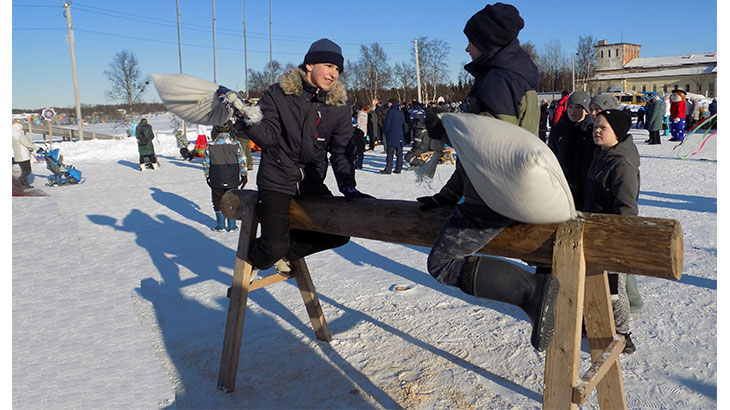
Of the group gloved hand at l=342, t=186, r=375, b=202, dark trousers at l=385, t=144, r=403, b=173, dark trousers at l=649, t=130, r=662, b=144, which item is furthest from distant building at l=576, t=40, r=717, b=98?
gloved hand at l=342, t=186, r=375, b=202

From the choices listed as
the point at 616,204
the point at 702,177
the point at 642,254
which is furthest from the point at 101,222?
the point at 702,177

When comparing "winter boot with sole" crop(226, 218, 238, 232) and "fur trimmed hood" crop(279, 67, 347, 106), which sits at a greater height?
"fur trimmed hood" crop(279, 67, 347, 106)

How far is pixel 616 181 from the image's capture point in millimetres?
3459

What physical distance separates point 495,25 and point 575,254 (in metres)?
1.03

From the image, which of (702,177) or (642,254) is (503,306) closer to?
(642,254)

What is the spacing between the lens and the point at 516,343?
3.59 m

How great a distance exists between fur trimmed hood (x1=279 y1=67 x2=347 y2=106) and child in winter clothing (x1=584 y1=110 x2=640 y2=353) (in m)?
1.78

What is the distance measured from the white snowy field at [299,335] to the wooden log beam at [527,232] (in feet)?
1.72

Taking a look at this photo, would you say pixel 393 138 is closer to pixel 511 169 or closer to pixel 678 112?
pixel 511 169

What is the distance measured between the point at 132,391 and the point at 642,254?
107 inches

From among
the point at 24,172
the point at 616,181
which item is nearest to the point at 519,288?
the point at 616,181

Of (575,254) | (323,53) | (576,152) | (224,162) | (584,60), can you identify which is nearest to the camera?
(575,254)

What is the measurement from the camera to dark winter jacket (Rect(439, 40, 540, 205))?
2.21 m

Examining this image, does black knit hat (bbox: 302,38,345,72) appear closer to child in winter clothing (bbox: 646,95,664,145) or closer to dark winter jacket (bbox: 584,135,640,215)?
dark winter jacket (bbox: 584,135,640,215)
